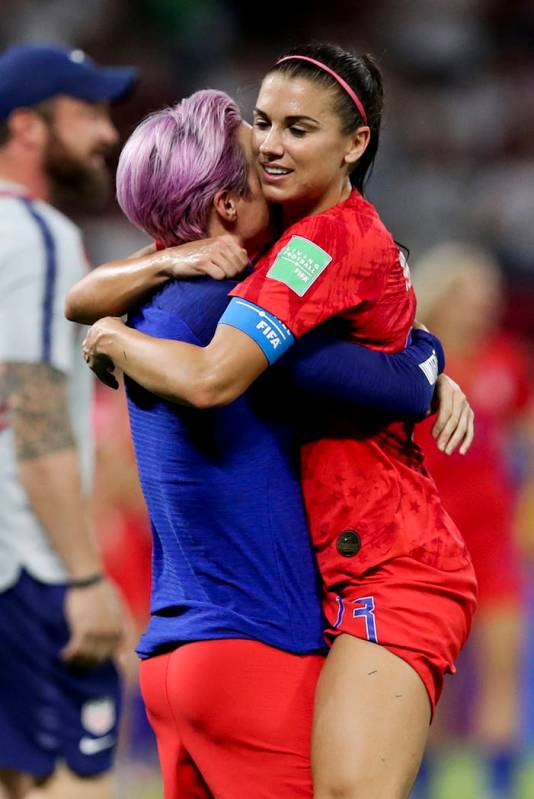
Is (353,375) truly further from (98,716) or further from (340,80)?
(98,716)

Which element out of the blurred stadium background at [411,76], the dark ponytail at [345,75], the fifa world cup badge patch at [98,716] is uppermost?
the dark ponytail at [345,75]

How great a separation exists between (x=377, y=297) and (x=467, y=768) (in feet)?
13.9

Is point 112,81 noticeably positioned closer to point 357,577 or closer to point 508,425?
point 357,577

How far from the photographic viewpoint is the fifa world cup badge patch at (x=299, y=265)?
228cm

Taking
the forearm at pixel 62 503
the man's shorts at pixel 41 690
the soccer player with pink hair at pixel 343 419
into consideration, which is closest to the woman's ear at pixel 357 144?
the soccer player with pink hair at pixel 343 419

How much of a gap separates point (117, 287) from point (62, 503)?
3.76 feet

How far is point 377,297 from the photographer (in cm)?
238

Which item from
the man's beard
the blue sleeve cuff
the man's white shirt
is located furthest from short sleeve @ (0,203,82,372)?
the blue sleeve cuff

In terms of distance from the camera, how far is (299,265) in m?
2.29

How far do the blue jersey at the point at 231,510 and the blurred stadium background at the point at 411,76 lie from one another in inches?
325

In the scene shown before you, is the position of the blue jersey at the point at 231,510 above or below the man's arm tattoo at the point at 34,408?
above

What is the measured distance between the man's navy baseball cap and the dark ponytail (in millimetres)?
1645

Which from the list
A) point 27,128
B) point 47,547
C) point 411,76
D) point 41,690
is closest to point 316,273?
point 47,547

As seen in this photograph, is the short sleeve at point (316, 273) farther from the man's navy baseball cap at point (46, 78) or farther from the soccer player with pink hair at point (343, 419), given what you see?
the man's navy baseball cap at point (46, 78)
